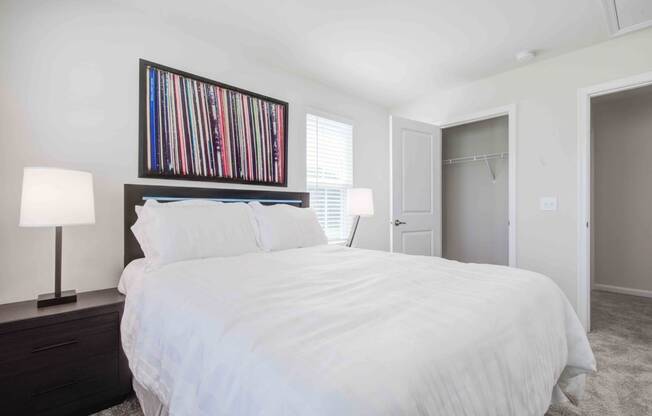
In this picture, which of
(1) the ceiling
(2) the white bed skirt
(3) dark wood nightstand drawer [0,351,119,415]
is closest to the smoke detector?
(1) the ceiling

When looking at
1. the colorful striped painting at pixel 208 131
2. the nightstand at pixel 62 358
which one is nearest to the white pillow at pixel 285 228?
the colorful striped painting at pixel 208 131

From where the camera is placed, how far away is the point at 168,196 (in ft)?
7.80

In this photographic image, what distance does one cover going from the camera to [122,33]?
7.27 ft

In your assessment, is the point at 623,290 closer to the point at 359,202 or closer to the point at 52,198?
the point at 359,202

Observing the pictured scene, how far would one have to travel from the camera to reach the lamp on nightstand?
5.32 feet

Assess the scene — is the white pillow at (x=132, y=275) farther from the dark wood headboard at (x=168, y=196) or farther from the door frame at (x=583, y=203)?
the door frame at (x=583, y=203)

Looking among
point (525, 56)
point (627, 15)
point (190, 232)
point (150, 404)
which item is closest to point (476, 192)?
point (525, 56)

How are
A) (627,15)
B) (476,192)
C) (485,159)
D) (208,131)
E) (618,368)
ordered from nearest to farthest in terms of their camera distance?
1. (618,368)
2. (627,15)
3. (208,131)
4. (485,159)
5. (476,192)

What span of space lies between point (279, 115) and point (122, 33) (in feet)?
4.46

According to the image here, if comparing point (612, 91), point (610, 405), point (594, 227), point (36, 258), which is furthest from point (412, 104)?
point (36, 258)

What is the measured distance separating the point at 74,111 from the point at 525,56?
12.0 feet

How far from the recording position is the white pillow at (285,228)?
2.41m

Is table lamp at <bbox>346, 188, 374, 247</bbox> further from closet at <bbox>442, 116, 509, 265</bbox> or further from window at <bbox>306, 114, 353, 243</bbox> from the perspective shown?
closet at <bbox>442, 116, 509, 265</bbox>

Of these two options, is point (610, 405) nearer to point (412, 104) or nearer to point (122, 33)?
point (412, 104)
